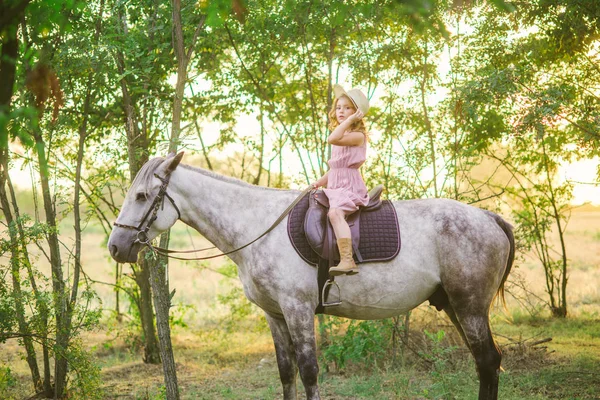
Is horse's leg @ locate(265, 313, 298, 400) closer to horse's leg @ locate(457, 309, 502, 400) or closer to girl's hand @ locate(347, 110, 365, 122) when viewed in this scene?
horse's leg @ locate(457, 309, 502, 400)

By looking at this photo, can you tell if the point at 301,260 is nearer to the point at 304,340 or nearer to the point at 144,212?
the point at 304,340

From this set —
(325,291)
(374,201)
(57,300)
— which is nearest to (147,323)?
(57,300)

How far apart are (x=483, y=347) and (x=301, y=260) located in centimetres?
150

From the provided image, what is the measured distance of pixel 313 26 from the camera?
292 inches

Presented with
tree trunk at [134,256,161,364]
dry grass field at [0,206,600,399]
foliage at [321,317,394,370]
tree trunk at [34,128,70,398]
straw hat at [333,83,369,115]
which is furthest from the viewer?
tree trunk at [134,256,161,364]

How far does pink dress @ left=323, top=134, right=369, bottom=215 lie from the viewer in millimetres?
4191

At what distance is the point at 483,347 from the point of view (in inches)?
166

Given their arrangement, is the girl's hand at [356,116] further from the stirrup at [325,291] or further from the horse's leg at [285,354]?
the horse's leg at [285,354]

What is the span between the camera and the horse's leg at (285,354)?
14.3ft

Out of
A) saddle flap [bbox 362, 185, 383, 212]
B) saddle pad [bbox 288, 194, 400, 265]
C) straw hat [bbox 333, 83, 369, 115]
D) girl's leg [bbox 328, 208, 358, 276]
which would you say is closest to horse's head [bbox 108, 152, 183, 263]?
saddle pad [bbox 288, 194, 400, 265]

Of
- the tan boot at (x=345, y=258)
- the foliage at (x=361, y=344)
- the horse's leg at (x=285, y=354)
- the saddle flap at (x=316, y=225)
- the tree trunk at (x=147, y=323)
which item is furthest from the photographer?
the tree trunk at (x=147, y=323)

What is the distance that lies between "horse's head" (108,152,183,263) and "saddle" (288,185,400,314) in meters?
0.94

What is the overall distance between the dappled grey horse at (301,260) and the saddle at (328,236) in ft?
0.23

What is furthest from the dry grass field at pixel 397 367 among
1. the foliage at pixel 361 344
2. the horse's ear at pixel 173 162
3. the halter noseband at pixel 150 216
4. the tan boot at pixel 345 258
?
the horse's ear at pixel 173 162
